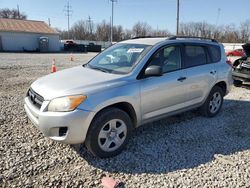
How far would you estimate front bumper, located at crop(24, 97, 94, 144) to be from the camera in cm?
321

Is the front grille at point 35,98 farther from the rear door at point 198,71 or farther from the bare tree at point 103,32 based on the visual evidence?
the bare tree at point 103,32

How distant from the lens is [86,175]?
10.6 ft

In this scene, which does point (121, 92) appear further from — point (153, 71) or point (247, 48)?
point (247, 48)

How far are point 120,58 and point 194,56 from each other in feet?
5.43

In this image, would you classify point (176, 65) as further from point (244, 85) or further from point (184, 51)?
point (244, 85)

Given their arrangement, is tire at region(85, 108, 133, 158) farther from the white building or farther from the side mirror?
the white building

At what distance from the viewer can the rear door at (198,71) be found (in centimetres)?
473

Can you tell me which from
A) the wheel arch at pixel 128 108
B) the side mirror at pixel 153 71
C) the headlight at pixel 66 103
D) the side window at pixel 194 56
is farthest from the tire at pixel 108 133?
the side window at pixel 194 56

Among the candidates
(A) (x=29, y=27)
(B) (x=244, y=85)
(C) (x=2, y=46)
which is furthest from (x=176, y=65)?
(A) (x=29, y=27)

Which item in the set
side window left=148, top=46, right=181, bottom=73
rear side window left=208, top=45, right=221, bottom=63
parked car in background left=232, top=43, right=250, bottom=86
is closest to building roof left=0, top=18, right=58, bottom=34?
parked car in background left=232, top=43, right=250, bottom=86

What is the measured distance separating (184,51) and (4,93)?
224 inches

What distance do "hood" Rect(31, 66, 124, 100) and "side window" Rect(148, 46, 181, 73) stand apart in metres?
0.84

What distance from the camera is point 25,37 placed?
3453 cm

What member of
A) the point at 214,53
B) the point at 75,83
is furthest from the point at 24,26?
the point at 75,83
